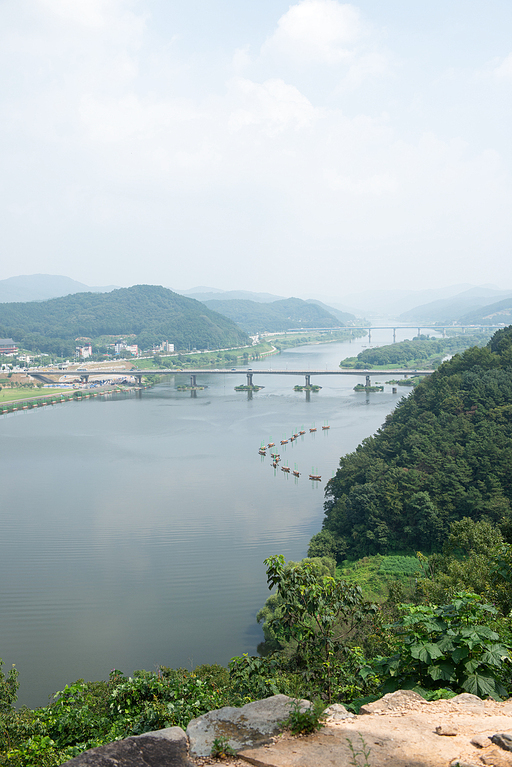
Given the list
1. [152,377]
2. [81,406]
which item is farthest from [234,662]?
[152,377]

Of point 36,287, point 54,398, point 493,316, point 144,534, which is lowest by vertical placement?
point 144,534

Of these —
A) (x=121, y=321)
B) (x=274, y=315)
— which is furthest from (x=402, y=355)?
(x=274, y=315)

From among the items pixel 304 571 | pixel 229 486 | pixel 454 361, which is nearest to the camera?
pixel 304 571

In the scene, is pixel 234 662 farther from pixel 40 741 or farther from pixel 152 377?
pixel 152 377

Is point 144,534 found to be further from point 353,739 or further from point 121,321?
point 121,321

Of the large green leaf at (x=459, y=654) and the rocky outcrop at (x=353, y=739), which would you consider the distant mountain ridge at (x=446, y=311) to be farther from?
the rocky outcrop at (x=353, y=739)

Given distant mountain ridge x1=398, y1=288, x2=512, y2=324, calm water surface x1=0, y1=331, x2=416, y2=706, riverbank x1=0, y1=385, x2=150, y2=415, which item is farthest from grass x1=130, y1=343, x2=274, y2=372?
distant mountain ridge x1=398, y1=288, x2=512, y2=324
